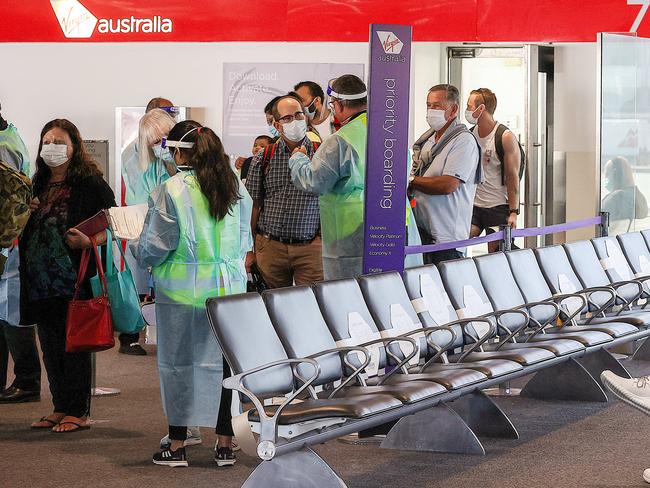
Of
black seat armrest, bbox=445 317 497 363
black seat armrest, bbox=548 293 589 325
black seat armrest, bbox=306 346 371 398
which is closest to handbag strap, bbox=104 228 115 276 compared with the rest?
black seat armrest, bbox=306 346 371 398

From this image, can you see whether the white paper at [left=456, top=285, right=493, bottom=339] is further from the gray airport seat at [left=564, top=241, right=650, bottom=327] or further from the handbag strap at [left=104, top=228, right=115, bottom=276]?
the handbag strap at [left=104, top=228, right=115, bottom=276]

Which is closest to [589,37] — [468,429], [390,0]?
[390,0]


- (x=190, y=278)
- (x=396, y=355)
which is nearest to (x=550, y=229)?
(x=396, y=355)

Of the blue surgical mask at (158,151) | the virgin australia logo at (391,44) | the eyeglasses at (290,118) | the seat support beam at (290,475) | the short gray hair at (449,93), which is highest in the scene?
the virgin australia logo at (391,44)

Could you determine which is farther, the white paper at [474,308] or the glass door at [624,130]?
the glass door at [624,130]

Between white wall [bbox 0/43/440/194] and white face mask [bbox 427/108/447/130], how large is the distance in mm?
4201

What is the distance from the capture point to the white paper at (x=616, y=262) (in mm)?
7711

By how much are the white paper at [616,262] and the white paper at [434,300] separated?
7.25 ft

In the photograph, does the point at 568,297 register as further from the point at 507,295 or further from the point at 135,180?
the point at 135,180

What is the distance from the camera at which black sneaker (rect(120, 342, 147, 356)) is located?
858cm

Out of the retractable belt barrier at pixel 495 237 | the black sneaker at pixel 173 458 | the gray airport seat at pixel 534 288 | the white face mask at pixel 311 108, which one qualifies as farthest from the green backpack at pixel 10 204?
the white face mask at pixel 311 108

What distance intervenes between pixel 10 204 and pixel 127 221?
1.04 meters

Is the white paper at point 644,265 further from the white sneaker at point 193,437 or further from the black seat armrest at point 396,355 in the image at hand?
the white sneaker at point 193,437

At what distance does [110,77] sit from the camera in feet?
38.1
